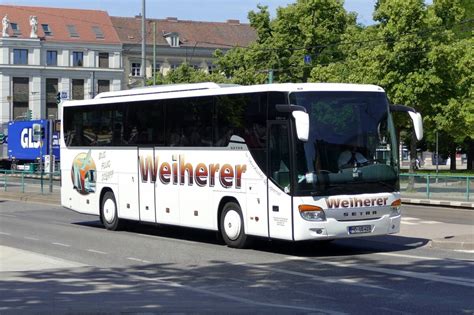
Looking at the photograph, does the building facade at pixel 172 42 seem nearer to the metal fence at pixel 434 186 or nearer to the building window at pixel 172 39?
the building window at pixel 172 39

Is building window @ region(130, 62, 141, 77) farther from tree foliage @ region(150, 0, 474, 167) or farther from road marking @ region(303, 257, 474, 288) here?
road marking @ region(303, 257, 474, 288)

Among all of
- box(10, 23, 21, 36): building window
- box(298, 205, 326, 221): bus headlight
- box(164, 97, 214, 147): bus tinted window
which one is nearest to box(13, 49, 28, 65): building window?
box(10, 23, 21, 36): building window

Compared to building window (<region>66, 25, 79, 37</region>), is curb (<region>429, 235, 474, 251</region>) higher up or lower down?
lower down

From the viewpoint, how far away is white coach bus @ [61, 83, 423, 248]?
49.8ft

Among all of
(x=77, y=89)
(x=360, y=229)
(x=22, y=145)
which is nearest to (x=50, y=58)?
(x=77, y=89)

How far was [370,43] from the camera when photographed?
149ft

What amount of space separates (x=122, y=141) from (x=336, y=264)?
25.9 ft

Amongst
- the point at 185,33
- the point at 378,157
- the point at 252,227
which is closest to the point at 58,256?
the point at 252,227

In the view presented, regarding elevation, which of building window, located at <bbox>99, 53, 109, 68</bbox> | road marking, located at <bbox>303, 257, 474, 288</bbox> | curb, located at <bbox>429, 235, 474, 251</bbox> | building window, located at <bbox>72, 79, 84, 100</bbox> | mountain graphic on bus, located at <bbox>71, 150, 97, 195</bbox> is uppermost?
building window, located at <bbox>99, 53, 109, 68</bbox>

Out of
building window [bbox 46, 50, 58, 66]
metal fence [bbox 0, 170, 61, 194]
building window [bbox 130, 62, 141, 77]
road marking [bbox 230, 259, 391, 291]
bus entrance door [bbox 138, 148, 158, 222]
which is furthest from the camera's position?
building window [bbox 130, 62, 141, 77]

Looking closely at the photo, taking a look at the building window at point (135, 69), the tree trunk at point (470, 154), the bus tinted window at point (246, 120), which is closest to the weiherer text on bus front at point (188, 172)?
the bus tinted window at point (246, 120)

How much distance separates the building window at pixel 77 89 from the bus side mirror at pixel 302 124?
9342cm

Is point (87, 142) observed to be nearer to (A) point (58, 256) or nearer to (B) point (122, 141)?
(B) point (122, 141)

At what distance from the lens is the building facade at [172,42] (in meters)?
106
